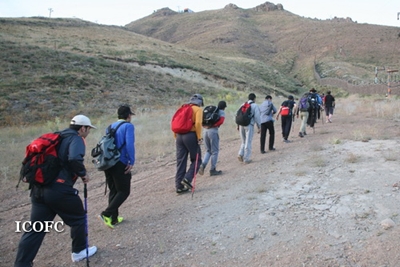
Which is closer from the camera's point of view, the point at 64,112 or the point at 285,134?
the point at 285,134

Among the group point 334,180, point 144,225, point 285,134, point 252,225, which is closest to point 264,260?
point 252,225

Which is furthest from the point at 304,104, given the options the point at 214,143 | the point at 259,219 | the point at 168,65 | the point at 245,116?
the point at 168,65

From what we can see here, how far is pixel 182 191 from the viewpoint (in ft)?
22.7

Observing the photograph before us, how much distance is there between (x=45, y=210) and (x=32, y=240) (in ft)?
1.22

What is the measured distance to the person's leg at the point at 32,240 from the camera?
417cm

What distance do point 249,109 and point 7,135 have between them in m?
11.1

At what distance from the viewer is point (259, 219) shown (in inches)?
206

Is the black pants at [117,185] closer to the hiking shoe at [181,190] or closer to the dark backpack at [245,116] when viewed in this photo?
the hiking shoe at [181,190]

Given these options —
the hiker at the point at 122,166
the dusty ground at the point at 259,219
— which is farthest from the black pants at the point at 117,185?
the dusty ground at the point at 259,219

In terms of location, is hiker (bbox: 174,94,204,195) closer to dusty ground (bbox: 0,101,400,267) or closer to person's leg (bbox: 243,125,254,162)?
dusty ground (bbox: 0,101,400,267)

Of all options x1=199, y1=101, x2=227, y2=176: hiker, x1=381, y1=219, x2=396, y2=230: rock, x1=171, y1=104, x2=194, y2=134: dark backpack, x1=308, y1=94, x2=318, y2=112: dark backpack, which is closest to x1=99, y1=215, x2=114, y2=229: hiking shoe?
Result: x1=171, y1=104, x2=194, y2=134: dark backpack

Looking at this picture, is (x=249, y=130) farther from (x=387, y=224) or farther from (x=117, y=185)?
(x=387, y=224)

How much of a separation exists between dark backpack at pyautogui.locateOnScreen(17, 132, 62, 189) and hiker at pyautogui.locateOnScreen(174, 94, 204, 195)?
9.57 ft

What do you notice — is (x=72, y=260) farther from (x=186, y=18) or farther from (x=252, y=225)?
(x=186, y=18)
